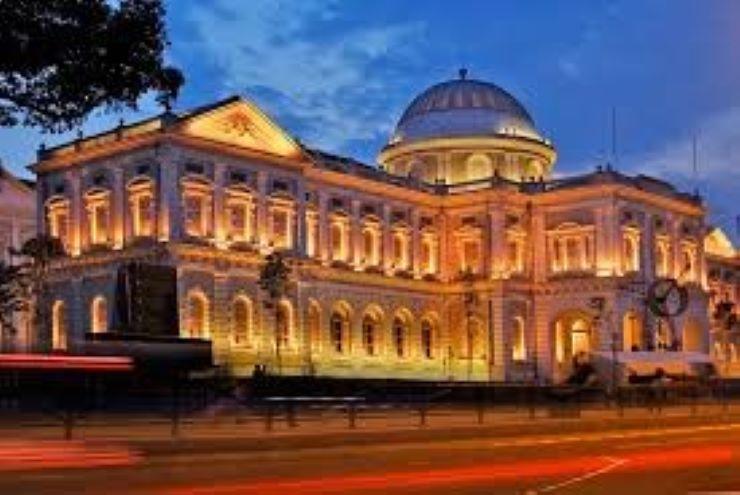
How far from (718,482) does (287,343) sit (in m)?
71.1

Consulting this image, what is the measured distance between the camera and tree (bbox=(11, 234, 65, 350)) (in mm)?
84756

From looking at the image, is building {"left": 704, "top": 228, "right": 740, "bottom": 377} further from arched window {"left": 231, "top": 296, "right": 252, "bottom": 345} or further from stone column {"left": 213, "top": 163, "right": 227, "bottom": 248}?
stone column {"left": 213, "top": 163, "right": 227, "bottom": 248}

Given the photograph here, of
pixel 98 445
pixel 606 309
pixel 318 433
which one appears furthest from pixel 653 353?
pixel 98 445

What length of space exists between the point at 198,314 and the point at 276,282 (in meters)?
5.32

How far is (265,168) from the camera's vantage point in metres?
97.0

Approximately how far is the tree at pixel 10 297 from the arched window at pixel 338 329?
23.6m

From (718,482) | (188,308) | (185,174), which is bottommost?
(718,482)

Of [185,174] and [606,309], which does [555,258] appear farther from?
[185,174]

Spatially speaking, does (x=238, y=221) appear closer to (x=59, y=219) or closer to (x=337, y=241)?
(x=59, y=219)

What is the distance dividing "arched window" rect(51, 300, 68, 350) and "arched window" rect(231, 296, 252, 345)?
1166cm

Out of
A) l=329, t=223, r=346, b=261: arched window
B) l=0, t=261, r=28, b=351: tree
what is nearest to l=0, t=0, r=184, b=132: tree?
l=0, t=261, r=28, b=351: tree

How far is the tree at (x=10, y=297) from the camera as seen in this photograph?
250 feet

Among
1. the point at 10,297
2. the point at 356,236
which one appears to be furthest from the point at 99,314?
the point at 356,236

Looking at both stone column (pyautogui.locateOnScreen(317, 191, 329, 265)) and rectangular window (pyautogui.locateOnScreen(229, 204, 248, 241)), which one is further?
stone column (pyautogui.locateOnScreen(317, 191, 329, 265))
